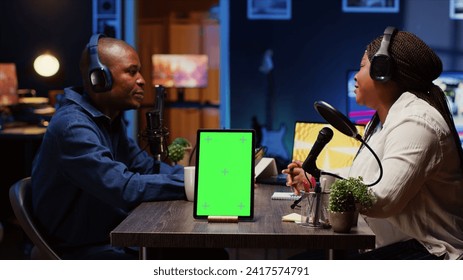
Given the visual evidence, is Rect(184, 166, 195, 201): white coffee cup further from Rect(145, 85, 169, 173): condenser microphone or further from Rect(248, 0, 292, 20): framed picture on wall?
Rect(248, 0, 292, 20): framed picture on wall

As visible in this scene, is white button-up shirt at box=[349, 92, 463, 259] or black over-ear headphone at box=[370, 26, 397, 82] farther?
black over-ear headphone at box=[370, 26, 397, 82]

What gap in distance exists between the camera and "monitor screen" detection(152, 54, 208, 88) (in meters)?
Answer: 6.79

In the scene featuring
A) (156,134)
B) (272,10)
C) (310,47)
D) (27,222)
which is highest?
(272,10)

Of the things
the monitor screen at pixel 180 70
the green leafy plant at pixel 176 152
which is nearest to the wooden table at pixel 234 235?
the green leafy plant at pixel 176 152

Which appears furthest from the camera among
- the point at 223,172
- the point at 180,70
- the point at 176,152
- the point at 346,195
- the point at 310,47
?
the point at 180,70

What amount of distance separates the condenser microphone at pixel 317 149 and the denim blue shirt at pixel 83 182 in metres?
0.53

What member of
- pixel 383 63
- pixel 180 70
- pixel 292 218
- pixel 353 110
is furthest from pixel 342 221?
pixel 180 70

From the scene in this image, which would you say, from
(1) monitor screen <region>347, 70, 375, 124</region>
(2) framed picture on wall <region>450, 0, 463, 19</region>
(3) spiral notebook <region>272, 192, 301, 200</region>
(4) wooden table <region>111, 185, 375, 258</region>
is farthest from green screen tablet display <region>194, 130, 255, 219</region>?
(2) framed picture on wall <region>450, 0, 463, 19</region>

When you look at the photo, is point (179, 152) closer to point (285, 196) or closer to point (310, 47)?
point (285, 196)

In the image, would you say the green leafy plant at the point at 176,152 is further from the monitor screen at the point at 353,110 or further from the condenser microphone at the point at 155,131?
the monitor screen at the point at 353,110

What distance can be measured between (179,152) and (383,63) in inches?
42.8

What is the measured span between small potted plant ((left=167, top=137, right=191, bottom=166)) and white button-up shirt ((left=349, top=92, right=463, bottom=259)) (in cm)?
100

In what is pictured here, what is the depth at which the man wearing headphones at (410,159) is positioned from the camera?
212 centimetres

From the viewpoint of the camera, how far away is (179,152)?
3111mm
